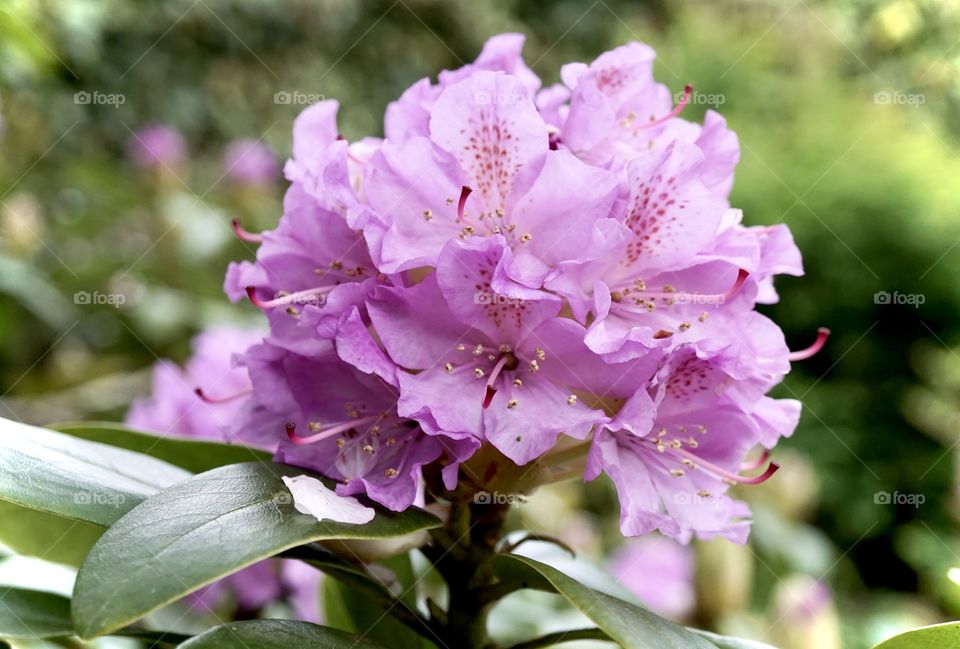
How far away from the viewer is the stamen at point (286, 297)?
64cm

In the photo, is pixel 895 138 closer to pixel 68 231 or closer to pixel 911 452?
pixel 911 452

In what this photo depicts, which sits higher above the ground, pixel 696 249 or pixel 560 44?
pixel 696 249

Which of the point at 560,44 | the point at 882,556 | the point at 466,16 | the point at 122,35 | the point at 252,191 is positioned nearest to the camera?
the point at 252,191

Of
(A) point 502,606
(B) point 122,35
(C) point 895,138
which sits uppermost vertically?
(B) point 122,35

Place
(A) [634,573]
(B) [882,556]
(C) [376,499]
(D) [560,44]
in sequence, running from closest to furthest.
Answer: (C) [376,499] < (A) [634,573] < (B) [882,556] < (D) [560,44]

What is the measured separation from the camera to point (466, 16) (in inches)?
195

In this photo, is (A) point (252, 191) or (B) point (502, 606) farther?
(A) point (252, 191)

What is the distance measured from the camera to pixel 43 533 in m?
0.82

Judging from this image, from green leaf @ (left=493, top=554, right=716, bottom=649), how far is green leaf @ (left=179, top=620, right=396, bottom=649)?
4.8 inches

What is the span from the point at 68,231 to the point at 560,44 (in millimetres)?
3775

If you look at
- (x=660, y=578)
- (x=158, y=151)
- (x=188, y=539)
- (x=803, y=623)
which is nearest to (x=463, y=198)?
(x=188, y=539)

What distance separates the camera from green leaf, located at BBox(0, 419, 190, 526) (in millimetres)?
555

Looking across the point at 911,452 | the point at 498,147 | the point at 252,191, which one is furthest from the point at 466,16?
the point at 498,147

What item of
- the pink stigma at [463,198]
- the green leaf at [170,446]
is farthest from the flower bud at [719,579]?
the pink stigma at [463,198]
